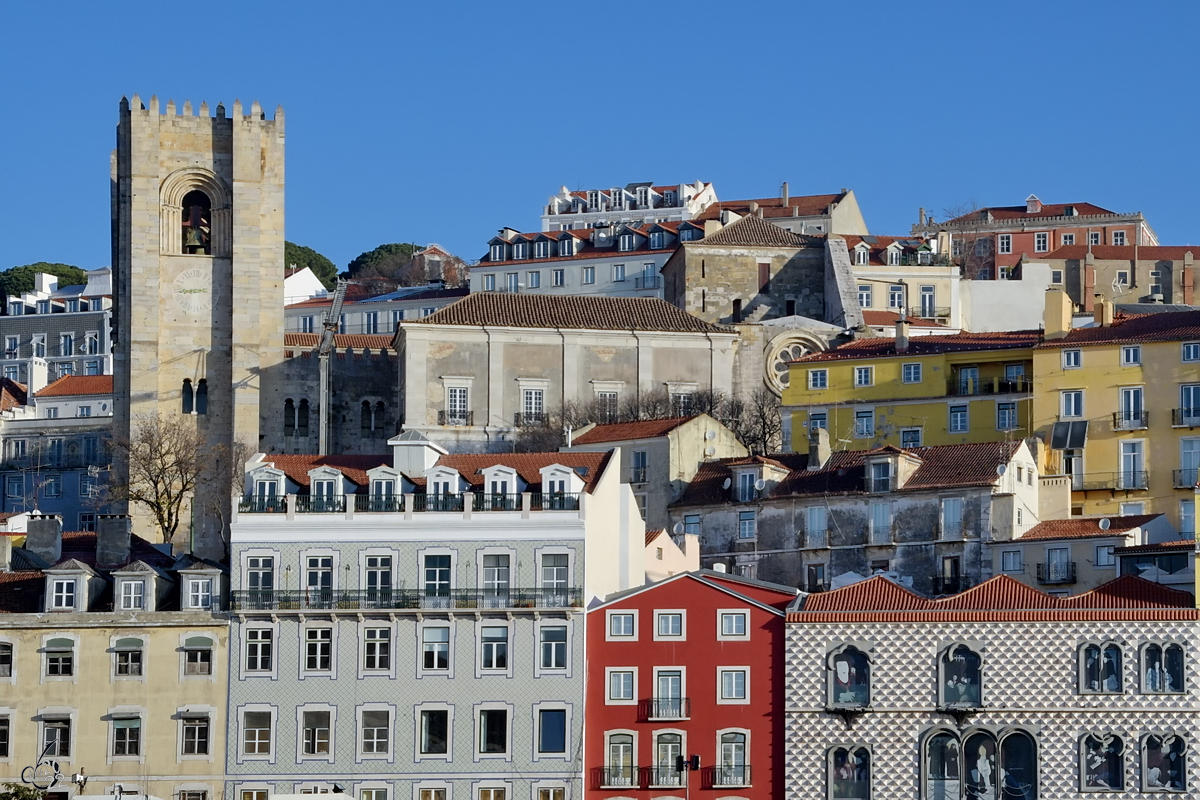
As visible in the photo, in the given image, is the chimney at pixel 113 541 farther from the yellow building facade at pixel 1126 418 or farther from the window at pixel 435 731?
the yellow building facade at pixel 1126 418

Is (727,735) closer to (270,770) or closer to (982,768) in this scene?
(982,768)

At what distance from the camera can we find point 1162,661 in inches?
2279

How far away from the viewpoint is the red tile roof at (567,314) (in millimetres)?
98875

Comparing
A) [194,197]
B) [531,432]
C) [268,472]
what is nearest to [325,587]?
[268,472]

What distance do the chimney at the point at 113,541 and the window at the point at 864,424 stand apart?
92.2ft

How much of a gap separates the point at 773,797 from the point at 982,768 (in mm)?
4838

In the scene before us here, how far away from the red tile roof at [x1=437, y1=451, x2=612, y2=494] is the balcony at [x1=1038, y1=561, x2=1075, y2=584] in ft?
41.1

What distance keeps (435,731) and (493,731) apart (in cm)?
136

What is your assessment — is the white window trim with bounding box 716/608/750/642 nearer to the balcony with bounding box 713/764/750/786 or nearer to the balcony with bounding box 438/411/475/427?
the balcony with bounding box 713/764/750/786

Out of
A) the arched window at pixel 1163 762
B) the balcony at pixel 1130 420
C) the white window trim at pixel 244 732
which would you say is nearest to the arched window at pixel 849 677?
the arched window at pixel 1163 762

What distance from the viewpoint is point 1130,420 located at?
259 feet

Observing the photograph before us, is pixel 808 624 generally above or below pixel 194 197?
below

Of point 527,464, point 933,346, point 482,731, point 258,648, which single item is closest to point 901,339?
point 933,346

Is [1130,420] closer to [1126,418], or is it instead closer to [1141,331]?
[1126,418]
